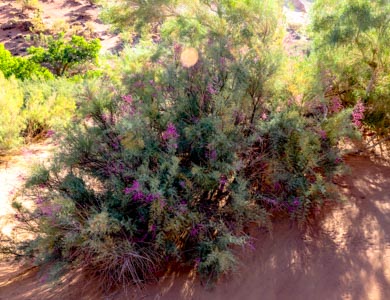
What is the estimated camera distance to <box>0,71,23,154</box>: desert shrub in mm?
8062

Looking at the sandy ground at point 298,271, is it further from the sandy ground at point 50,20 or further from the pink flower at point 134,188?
the sandy ground at point 50,20

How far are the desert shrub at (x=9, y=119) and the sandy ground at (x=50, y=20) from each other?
38.8 feet

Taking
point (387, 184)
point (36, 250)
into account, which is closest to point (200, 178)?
point (36, 250)

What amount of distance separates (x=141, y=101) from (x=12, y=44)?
18.8 metres

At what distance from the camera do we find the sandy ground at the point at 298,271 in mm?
Answer: 4047

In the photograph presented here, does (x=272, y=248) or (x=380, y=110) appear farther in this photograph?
(x=380, y=110)

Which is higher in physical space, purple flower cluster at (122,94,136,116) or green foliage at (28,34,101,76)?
purple flower cluster at (122,94,136,116)

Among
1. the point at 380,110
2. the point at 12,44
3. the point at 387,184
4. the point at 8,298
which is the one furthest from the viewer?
the point at 12,44

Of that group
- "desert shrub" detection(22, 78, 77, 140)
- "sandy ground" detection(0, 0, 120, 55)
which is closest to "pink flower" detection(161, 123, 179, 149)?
"desert shrub" detection(22, 78, 77, 140)

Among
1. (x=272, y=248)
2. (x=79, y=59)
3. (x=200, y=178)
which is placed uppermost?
(x=200, y=178)

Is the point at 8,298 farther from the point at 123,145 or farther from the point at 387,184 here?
the point at 387,184

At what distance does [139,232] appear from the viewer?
438cm

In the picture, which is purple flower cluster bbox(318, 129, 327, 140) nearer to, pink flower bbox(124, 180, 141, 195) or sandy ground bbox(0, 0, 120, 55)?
pink flower bbox(124, 180, 141, 195)

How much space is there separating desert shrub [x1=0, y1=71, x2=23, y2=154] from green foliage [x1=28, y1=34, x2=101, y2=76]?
20.6 ft
